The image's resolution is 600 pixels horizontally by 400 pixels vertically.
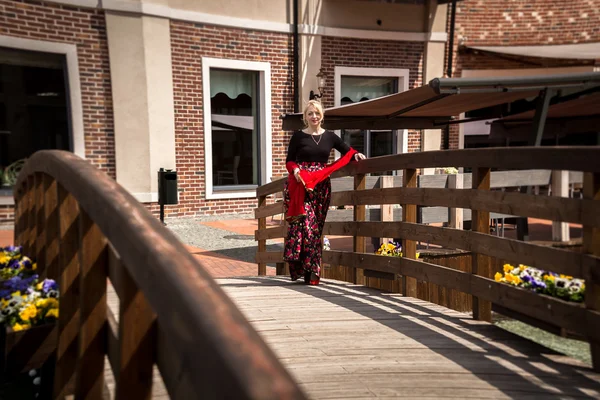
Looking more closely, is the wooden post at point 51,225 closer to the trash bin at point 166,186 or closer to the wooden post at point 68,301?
the wooden post at point 68,301

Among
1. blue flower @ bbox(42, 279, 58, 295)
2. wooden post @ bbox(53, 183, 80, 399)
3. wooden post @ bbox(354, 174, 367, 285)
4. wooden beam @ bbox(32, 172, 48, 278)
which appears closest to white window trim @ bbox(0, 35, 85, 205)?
wooden beam @ bbox(32, 172, 48, 278)

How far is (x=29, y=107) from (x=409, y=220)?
8.65 metres

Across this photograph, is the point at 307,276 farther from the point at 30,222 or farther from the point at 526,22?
the point at 526,22

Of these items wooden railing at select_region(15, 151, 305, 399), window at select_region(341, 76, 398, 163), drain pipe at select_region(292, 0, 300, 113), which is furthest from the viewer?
window at select_region(341, 76, 398, 163)

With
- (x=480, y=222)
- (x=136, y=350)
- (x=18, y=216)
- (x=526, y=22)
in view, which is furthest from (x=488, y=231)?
(x=526, y=22)

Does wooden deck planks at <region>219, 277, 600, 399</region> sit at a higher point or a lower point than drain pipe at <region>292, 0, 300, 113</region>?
lower

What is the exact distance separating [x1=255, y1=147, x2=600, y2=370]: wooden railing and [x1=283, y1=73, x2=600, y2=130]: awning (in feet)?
4.75

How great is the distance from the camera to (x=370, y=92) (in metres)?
13.6

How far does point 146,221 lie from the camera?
4.79 feet

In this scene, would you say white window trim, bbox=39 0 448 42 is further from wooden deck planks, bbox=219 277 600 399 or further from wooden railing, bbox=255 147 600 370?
wooden deck planks, bbox=219 277 600 399

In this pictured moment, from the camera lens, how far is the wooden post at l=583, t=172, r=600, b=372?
2.52m

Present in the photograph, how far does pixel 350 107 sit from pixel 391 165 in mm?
2419

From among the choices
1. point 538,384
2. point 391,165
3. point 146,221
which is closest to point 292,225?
point 391,165

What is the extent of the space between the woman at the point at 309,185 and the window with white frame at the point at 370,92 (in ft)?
27.6
